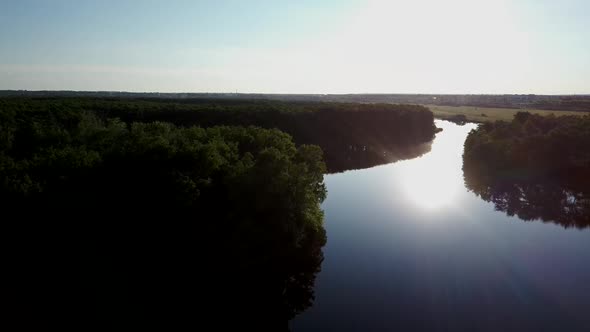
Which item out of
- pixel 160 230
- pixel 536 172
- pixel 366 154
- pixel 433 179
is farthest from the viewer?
pixel 366 154

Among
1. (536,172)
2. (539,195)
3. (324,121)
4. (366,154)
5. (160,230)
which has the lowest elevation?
(366,154)

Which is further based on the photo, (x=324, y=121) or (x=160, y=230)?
(x=324, y=121)

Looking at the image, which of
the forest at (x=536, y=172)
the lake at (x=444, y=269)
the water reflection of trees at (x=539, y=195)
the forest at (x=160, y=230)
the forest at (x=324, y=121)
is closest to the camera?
the lake at (x=444, y=269)

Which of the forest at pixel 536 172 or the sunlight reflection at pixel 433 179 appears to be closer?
the forest at pixel 536 172

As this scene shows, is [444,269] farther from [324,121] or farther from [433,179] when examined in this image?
[324,121]

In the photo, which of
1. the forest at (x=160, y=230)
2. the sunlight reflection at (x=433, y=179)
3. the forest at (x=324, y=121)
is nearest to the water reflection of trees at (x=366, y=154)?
the forest at (x=324, y=121)

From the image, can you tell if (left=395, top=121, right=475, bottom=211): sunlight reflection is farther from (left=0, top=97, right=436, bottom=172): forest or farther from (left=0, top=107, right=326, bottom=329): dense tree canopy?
(left=0, top=107, right=326, bottom=329): dense tree canopy

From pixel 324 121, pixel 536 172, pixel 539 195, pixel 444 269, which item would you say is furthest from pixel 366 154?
pixel 444 269

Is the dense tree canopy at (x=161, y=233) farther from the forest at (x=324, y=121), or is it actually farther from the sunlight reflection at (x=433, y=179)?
the forest at (x=324, y=121)
